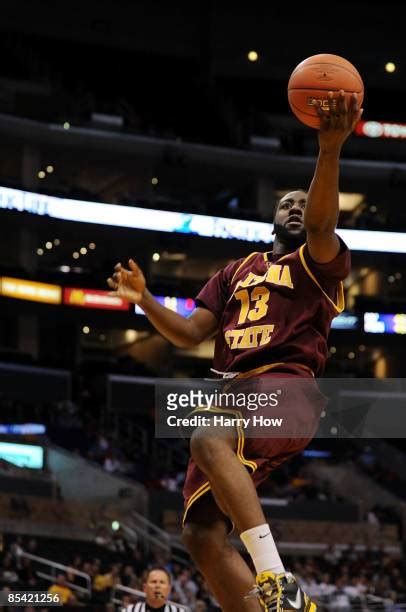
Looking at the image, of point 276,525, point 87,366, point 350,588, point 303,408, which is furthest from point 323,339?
point 87,366

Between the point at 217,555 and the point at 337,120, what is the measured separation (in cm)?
216

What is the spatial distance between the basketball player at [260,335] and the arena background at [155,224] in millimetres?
24003

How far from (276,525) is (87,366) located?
42.1 ft

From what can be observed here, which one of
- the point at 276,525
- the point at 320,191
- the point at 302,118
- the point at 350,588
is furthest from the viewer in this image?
the point at 276,525

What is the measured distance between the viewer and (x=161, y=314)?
Result: 620 cm

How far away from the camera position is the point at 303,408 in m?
5.75

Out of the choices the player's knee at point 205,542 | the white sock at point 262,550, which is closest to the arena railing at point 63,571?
the player's knee at point 205,542

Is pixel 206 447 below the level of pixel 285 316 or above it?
below

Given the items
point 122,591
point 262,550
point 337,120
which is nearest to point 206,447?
point 262,550

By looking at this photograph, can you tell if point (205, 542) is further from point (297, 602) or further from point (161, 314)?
point (161, 314)

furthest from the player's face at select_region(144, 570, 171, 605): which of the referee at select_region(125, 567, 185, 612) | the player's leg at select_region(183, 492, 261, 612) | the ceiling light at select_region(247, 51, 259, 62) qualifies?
the ceiling light at select_region(247, 51, 259, 62)

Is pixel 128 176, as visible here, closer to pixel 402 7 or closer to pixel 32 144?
pixel 32 144

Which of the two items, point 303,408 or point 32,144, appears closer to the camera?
point 303,408

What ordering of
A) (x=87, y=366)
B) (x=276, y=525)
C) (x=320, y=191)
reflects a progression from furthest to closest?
(x=87, y=366) → (x=276, y=525) → (x=320, y=191)
